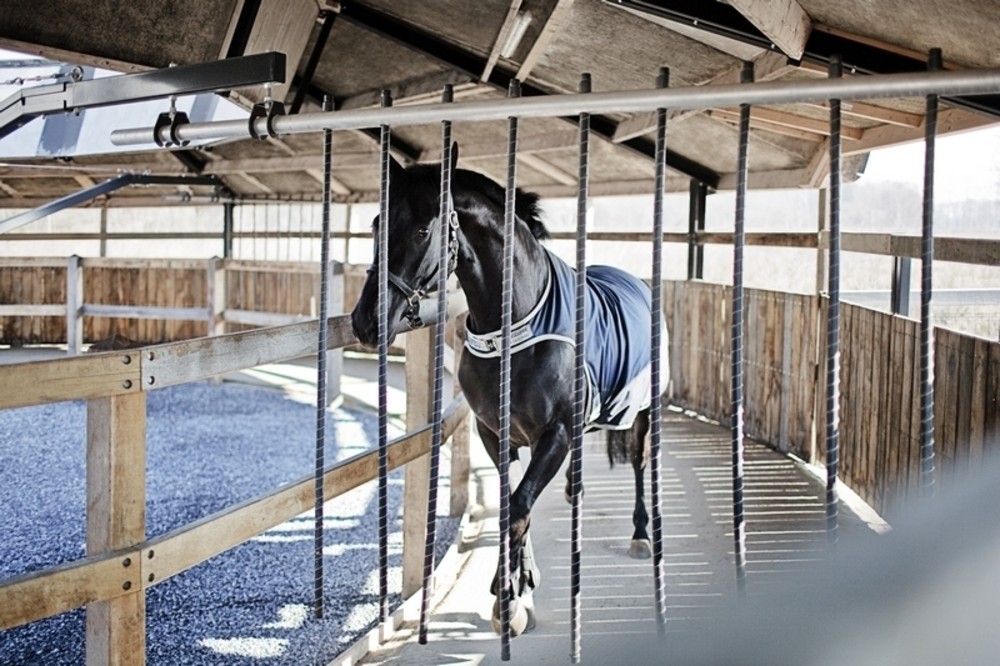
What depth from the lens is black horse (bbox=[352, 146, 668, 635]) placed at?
8.56 ft

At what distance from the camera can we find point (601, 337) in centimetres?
343

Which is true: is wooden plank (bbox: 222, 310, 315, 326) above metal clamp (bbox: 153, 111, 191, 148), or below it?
below

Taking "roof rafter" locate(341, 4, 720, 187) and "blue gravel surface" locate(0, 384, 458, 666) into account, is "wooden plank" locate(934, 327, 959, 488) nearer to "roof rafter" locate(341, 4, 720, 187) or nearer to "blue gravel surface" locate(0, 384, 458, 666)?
"blue gravel surface" locate(0, 384, 458, 666)

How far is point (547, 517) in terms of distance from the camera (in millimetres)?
4840

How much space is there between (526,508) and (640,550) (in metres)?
1.44

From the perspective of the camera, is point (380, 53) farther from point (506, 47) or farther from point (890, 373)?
point (890, 373)

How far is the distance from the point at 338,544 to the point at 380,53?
154 inches

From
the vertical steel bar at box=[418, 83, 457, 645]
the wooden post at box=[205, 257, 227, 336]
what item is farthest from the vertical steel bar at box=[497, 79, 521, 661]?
the wooden post at box=[205, 257, 227, 336]

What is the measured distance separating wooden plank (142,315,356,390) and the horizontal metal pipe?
23.3 inches

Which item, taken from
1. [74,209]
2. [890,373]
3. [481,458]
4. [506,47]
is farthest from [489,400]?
[74,209]

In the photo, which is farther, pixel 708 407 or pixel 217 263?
pixel 217 263

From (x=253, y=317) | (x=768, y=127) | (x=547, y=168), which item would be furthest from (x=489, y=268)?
(x=253, y=317)

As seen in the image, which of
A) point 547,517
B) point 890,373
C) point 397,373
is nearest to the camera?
point 890,373

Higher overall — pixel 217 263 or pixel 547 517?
pixel 217 263
